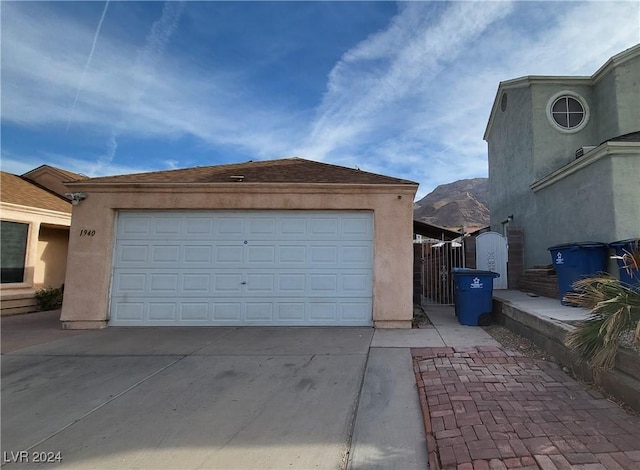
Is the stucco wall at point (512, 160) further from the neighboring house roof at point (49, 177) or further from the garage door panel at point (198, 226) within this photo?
the neighboring house roof at point (49, 177)

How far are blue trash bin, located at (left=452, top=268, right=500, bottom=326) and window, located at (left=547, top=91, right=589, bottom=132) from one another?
26.1ft

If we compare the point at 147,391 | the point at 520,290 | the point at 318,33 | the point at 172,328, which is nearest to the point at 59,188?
the point at 172,328

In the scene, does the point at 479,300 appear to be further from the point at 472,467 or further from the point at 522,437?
the point at 472,467

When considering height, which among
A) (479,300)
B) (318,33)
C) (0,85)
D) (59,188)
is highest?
(318,33)

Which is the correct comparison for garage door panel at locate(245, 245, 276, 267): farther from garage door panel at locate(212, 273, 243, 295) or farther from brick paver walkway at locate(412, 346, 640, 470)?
brick paver walkway at locate(412, 346, 640, 470)

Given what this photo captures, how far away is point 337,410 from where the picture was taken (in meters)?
3.66

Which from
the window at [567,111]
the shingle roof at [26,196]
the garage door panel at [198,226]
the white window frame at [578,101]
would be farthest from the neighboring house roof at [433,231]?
the shingle roof at [26,196]

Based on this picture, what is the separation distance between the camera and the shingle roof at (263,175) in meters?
8.15

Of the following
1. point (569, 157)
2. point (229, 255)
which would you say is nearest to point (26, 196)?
point (229, 255)

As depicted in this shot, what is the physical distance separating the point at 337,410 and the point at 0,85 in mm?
9993

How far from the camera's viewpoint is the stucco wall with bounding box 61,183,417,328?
754cm

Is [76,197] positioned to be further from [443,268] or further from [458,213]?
[458,213]

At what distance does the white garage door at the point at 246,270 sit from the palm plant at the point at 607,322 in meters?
4.47

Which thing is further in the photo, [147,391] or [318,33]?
[318,33]
